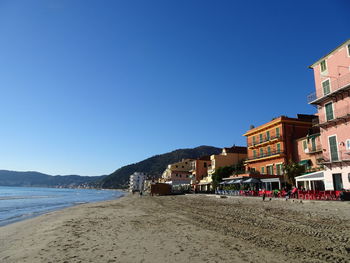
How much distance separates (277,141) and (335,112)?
1257 centimetres

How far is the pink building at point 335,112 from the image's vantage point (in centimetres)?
2155

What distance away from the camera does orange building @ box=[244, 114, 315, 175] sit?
111 feet

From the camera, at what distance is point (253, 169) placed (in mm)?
41188

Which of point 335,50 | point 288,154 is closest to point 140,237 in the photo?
point 335,50

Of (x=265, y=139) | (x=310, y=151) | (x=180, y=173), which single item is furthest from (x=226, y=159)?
(x=180, y=173)

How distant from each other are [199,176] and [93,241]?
60.4m

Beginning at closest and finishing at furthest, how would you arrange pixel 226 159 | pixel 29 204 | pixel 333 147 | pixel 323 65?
1. pixel 333 147
2. pixel 323 65
3. pixel 29 204
4. pixel 226 159

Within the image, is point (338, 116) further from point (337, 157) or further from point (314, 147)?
point (314, 147)

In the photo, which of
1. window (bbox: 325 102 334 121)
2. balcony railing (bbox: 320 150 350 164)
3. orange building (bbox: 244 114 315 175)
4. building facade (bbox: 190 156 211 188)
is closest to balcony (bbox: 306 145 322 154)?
orange building (bbox: 244 114 315 175)

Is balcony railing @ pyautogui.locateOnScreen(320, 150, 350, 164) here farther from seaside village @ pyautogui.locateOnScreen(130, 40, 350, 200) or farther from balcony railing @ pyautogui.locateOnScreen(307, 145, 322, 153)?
balcony railing @ pyautogui.locateOnScreen(307, 145, 322, 153)

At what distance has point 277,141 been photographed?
35.0 meters

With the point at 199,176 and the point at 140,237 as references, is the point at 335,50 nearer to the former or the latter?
the point at 140,237

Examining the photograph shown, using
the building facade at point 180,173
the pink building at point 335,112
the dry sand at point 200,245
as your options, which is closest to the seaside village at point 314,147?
the pink building at point 335,112

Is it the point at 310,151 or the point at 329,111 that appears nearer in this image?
the point at 329,111
